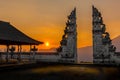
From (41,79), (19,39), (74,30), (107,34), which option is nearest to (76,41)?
(74,30)

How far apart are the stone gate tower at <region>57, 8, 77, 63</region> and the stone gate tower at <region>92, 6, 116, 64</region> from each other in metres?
3.58

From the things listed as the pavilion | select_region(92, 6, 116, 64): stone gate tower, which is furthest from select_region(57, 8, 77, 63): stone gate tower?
the pavilion

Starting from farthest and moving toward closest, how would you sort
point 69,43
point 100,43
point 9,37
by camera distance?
point 69,43 < point 100,43 < point 9,37

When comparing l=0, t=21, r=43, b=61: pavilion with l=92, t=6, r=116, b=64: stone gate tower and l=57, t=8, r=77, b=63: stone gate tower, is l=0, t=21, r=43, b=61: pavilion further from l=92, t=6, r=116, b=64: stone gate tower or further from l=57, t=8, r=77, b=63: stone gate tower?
l=92, t=6, r=116, b=64: stone gate tower

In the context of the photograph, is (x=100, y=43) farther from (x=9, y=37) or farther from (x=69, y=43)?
(x=9, y=37)

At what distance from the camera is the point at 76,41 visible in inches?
1827

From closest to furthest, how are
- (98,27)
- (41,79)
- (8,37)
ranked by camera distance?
1. (41,79)
2. (8,37)
3. (98,27)

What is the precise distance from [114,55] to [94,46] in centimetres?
390

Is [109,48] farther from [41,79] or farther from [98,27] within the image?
[41,79]

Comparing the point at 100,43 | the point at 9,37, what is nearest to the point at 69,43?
the point at 100,43

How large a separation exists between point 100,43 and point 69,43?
556 centimetres

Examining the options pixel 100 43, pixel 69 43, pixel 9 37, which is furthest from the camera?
pixel 69 43

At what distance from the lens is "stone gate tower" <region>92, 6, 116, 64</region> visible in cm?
4316

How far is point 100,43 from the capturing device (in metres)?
44.4
